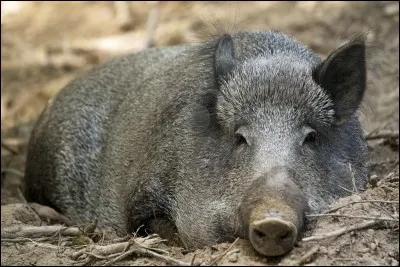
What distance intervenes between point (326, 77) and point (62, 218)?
3027 mm

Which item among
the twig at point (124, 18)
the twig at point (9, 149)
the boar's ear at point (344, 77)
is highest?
the boar's ear at point (344, 77)

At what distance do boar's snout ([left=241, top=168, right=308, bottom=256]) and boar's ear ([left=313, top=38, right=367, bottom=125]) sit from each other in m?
1.03

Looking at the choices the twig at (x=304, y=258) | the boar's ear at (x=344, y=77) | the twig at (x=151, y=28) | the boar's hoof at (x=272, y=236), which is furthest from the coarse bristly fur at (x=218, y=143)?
the twig at (x=151, y=28)

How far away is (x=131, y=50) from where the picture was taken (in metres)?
11.0

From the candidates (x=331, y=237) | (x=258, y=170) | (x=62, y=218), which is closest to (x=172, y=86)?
(x=62, y=218)

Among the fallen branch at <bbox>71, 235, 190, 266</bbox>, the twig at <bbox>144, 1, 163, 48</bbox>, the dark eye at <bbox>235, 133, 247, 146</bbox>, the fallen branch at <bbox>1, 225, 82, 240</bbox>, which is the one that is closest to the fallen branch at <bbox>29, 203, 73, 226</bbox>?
the fallen branch at <bbox>1, 225, 82, 240</bbox>

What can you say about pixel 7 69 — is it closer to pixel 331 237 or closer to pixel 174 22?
pixel 174 22

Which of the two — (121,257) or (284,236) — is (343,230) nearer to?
(284,236)

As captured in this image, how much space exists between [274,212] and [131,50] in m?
7.34

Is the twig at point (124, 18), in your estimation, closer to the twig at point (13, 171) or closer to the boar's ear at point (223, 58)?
the twig at point (13, 171)

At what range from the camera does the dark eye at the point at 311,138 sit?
4908mm

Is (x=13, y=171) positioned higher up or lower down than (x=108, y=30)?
lower down

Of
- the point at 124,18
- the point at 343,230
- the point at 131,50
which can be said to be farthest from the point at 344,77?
the point at 124,18

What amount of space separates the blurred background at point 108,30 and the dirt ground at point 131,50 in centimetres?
2
